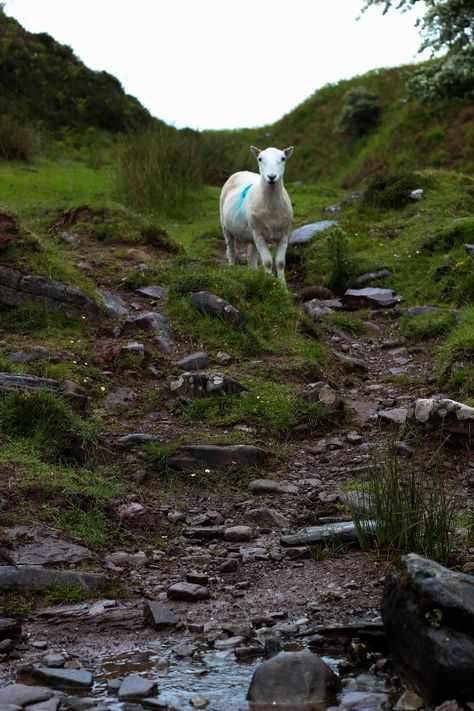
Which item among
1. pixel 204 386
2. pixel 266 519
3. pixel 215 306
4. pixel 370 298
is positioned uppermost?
pixel 215 306

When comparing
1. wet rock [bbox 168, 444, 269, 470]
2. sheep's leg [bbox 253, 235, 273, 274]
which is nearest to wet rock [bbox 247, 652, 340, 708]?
wet rock [bbox 168, 444, 269, 470]

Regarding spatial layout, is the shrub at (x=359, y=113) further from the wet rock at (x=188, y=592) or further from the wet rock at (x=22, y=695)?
the wet rock at (x=22, y=695)

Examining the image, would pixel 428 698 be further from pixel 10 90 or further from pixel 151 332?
pixel 10 90

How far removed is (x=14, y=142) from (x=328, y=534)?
17.3m

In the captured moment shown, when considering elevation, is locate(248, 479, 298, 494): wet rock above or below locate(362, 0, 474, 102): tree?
below

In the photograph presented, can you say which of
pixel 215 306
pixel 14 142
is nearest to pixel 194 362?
pixel 215 306

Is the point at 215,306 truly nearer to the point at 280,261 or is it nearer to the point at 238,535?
the point at 280,261

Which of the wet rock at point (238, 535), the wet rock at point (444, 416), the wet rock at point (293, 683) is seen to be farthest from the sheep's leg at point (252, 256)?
the wet rock at point (293, 683)

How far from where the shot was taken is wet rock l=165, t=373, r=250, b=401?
853 centimetres

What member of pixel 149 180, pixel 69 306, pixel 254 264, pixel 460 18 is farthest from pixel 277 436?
pixel 460 18

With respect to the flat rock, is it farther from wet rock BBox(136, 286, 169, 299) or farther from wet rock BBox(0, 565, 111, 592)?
wet rock BBox(136, 286, 169, 299)

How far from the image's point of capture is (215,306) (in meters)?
10.1

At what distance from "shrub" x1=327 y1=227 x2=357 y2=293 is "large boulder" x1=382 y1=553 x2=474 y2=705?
8.85m

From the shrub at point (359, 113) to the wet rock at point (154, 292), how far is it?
20.5 metres
